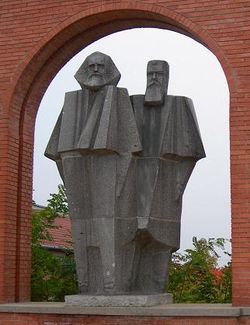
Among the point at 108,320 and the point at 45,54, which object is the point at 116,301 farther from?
the point at 45,54

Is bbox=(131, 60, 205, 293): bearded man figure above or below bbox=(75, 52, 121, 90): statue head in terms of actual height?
below

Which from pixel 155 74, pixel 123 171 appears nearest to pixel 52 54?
pixel 155 74

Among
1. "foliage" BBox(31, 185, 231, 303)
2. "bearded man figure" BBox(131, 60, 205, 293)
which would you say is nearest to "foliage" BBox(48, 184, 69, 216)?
"foliage" BBox(31, 185, 231, 303)

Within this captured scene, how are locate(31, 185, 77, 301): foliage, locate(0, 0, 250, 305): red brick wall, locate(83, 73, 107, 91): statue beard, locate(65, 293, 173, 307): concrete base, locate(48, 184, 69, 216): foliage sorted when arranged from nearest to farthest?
1. locate(65, 293, 173, 307): concrete base
2. locate(0, 0, 250, 305): red brick wall
3. locate(83, 73, 107, 91): statue beard
4. locate(31, 185, 77, 301): foliage
5. locate(48, 184, 69, 216): foliage

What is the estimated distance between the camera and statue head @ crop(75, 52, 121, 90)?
9047 mm

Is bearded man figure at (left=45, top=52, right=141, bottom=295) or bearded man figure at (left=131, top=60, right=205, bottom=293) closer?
bearded man figure at (left=45, top=52, right=141, bottom=295)

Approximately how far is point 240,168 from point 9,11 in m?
4.02

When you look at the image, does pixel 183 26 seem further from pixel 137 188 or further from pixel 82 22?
pixel 137 188

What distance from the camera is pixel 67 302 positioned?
8.76m

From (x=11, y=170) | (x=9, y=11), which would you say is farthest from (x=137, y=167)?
(x=9, y=11)

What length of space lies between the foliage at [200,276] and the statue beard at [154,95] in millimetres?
3689

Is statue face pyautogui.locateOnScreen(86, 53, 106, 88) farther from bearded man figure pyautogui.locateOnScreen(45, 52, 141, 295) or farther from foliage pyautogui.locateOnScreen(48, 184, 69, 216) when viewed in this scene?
foliage pyautogui.locateOnScreen(48, 184, 69, 216)

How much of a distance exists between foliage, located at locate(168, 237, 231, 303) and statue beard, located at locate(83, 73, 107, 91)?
4081 mm

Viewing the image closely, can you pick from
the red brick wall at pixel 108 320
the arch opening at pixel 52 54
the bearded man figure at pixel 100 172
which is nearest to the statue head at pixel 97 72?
the bearded man figure at pixel 100 172
